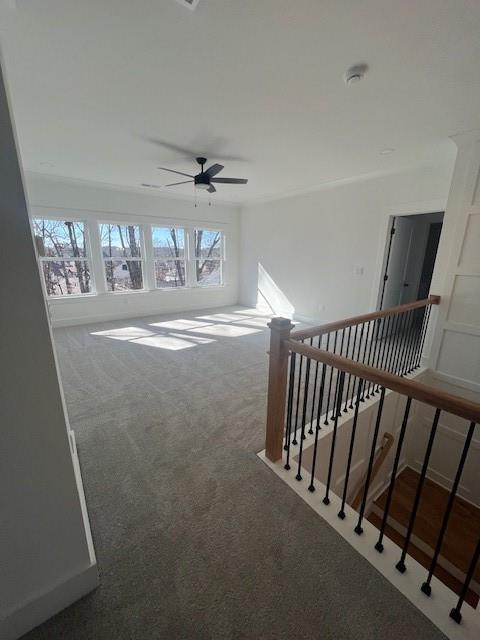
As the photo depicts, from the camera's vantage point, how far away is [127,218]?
514 cm

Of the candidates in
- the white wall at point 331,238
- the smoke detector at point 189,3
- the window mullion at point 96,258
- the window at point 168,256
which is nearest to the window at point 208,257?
the window at point 168,256

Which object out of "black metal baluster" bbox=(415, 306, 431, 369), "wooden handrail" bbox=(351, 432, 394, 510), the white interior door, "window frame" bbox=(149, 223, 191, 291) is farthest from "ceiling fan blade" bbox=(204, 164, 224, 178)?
"wooden handrail" bbox=(351, 432, 394, 510)

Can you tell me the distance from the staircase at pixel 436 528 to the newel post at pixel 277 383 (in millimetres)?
1981

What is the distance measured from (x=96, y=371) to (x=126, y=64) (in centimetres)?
284

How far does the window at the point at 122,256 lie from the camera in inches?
201

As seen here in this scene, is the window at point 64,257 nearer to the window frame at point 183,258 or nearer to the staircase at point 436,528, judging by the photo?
the window frame at point 183,258

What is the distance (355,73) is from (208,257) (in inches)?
194

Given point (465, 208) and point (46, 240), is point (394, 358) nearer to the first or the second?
point (465, 208)

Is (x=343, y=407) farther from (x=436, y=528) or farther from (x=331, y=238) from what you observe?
(x=331, y=238)

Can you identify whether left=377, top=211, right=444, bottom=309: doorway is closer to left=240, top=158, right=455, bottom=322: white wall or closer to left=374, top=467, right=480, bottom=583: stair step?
left=240, top=158, right=455, bottom=322: white wall

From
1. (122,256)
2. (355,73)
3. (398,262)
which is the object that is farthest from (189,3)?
(122,256)

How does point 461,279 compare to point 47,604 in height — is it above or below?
above

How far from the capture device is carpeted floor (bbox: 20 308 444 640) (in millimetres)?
1033

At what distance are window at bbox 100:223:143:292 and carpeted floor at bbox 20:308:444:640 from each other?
3267 millimetres
